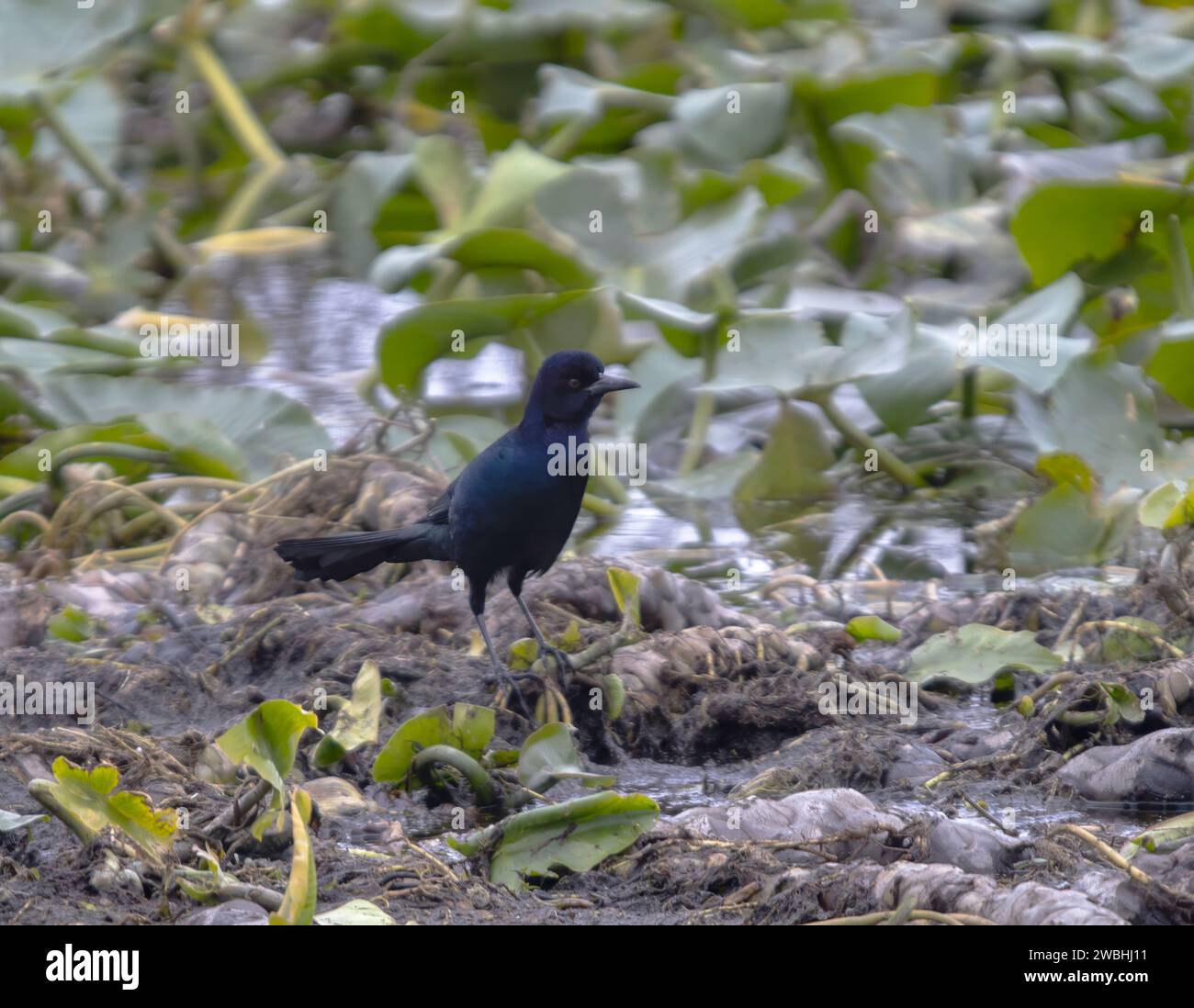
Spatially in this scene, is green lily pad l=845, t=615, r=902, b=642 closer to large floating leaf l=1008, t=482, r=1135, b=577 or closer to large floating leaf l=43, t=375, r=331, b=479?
large floating leaf l=1008, t=482, r=1135, b=577

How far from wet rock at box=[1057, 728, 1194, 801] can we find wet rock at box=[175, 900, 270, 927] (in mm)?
1614

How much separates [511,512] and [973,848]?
158 cm

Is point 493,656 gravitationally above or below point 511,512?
below

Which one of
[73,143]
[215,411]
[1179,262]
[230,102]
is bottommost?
[215,411]

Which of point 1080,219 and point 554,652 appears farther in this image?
point 1080,219

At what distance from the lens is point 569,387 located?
423 cm

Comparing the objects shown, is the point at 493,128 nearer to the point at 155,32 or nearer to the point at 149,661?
the point at 155,32

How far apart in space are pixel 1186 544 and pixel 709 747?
3.90 ft

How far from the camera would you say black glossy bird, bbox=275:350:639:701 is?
413 cm

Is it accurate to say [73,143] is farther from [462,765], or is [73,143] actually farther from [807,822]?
[807,822]

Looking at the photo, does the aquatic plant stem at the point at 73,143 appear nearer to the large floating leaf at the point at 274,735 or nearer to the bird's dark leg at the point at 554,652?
the bird's dark leg at the point at 554,652

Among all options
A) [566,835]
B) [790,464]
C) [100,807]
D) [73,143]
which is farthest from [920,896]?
[73,143]

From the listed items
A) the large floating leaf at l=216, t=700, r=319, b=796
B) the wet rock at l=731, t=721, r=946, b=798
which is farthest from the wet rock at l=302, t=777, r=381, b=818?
the wet rock at l=731, t=721, r=946, b=798
